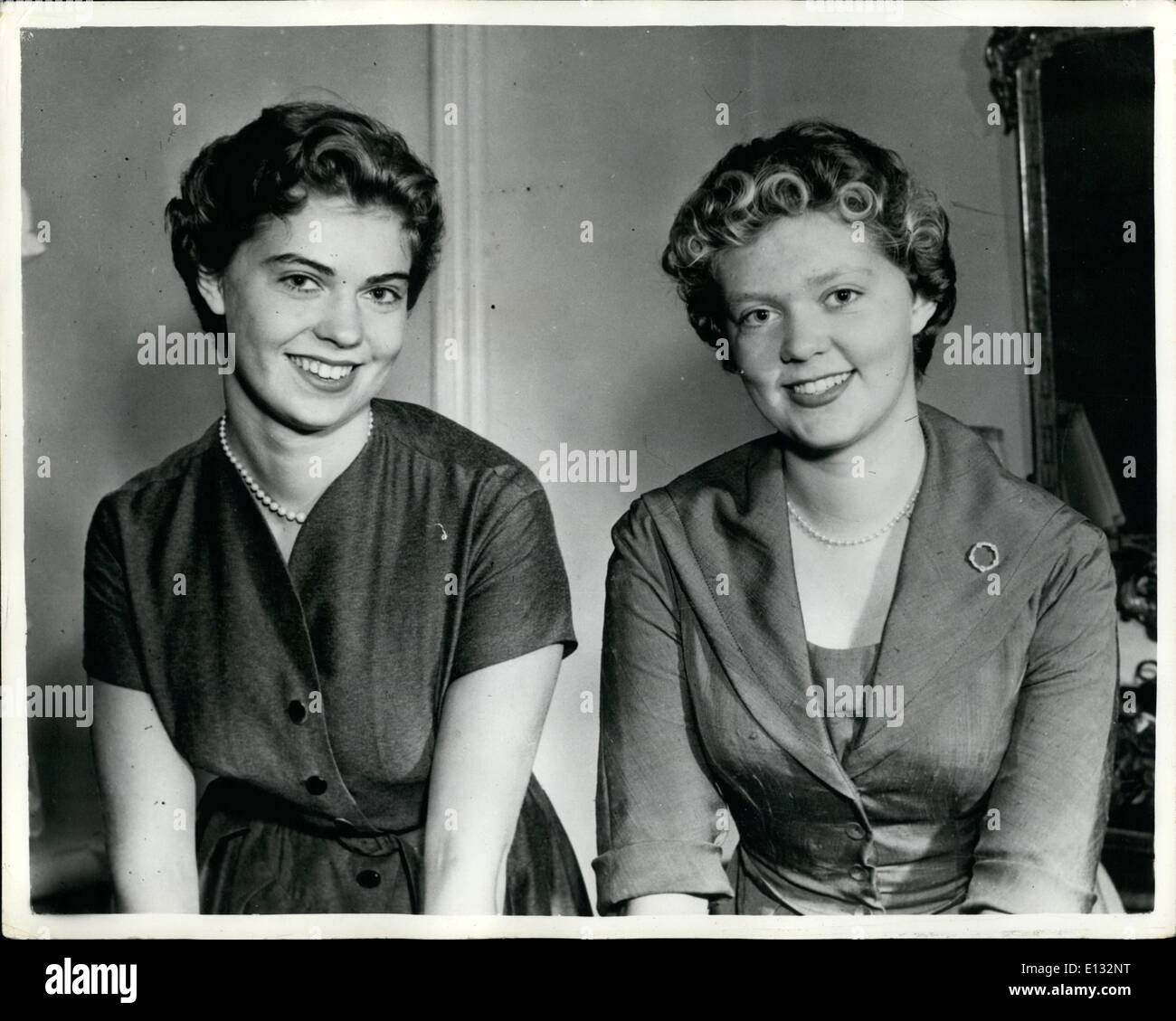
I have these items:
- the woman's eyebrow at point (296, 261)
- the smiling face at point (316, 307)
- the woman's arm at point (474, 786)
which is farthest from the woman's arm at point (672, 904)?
the woman's eyebrow at point (296, 261)

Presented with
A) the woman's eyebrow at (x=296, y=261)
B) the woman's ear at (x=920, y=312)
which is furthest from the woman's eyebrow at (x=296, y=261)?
the woman's ear at (x=920, y=312)

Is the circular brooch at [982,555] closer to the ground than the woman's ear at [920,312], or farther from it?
closer to the ground

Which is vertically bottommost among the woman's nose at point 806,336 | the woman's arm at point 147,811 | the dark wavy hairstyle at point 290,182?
the woman's arm at point 147,811

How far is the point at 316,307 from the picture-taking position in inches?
58.7

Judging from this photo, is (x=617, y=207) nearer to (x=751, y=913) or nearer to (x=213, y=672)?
(x=213, y=672)

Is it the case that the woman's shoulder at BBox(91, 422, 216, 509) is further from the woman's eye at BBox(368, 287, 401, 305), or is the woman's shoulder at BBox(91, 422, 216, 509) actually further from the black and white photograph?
the woman's eye at BBox(368, 287, 401, 305)

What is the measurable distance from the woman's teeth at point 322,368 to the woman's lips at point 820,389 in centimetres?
49

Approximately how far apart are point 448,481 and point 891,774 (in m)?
0.58

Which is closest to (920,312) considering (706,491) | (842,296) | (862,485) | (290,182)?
(842,296)

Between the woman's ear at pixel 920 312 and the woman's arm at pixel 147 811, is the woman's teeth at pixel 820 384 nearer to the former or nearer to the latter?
the woman's ear at pixel 920 312

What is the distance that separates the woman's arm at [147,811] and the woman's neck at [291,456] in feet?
0.91

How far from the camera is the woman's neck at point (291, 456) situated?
1.52 meters

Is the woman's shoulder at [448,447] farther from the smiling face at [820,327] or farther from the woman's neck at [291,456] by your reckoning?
the smiling face at [820,327]

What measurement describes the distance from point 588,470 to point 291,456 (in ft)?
1.09
